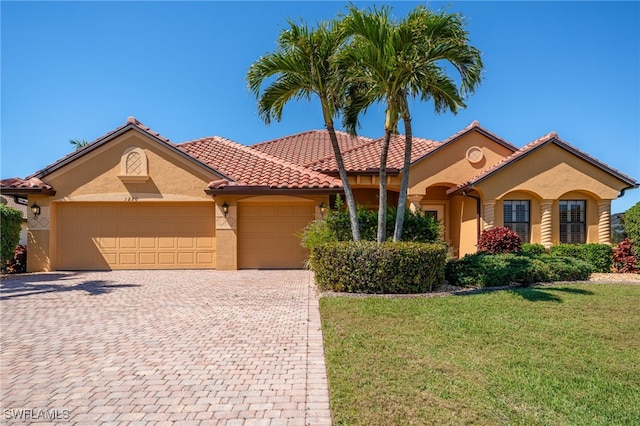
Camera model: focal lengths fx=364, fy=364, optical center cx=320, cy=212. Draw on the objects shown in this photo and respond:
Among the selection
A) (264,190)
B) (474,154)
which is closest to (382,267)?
(264,190)

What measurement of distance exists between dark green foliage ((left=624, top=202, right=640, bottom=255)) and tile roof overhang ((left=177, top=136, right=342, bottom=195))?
10.5m

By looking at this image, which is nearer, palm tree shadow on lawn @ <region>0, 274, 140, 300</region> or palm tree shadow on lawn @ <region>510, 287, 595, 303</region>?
palm tree shadow on lawn @ <region>510, 287, 595, 303</region>

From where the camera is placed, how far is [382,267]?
880cm

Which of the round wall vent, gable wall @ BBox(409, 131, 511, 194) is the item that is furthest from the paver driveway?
the round wall vent

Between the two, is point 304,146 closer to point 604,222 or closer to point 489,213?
point 489,213

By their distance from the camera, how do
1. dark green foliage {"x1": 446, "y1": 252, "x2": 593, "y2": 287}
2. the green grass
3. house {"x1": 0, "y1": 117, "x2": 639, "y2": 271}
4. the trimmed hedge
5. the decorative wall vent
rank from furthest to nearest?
the decorative wall vent < house {"x1": 0, "y1": 117, "x2": 639, "y2": 271} < dark green foliage {"x1": 446, "y1": 252, "x2": 593, "y2": 287} < the trimmed hedge < the green grass

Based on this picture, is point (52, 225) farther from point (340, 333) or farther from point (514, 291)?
point (514, 291)

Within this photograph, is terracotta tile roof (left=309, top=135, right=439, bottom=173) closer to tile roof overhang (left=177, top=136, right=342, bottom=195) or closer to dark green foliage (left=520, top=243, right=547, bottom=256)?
tile roof overhang (left=177, top=136, right=342, bottom=195)

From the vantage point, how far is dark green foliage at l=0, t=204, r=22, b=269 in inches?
511

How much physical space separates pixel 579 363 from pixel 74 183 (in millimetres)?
16049

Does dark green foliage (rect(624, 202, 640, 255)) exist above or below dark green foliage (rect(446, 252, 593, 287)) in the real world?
above

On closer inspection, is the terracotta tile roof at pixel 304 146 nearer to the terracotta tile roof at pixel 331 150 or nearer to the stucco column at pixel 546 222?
the terracotta tile roof at pixel 331 150

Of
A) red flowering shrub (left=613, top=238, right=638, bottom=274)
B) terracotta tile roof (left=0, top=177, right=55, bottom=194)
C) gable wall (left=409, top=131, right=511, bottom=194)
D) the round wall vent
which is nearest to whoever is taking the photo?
red flowering shrub (left=613, top=238, right=638, bottom=274)
